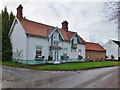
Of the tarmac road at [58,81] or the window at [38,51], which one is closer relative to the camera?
the tarmac road at [58,81]

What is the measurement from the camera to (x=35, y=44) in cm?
1998

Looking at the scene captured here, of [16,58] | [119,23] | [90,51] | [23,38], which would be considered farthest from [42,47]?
[90,51]

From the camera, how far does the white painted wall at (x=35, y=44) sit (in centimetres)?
1923

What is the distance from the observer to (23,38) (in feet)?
64.3

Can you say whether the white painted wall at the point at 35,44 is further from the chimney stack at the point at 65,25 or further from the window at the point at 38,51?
the chimney stack at the point at 65,25

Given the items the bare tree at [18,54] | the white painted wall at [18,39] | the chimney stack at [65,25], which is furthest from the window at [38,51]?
the chimney stack at [65,25]

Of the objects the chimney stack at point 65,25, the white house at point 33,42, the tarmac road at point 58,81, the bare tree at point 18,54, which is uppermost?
the chimney stack at point 65,25

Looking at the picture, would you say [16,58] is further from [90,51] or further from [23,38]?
[90,51]

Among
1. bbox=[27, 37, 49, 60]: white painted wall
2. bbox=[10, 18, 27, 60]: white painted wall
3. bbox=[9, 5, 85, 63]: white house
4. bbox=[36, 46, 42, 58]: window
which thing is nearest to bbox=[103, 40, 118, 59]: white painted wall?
bbox=[9, 5, 85, 63]: white house

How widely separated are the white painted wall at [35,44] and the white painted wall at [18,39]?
0.86m

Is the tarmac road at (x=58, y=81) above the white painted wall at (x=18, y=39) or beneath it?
beneath

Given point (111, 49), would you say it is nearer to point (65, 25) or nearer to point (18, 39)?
point (65, 25)

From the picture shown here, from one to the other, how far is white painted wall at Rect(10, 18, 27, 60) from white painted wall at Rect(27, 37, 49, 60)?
0.86 metres

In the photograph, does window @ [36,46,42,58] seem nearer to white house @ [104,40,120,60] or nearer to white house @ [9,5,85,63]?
white house @ [9,5,85,63]
